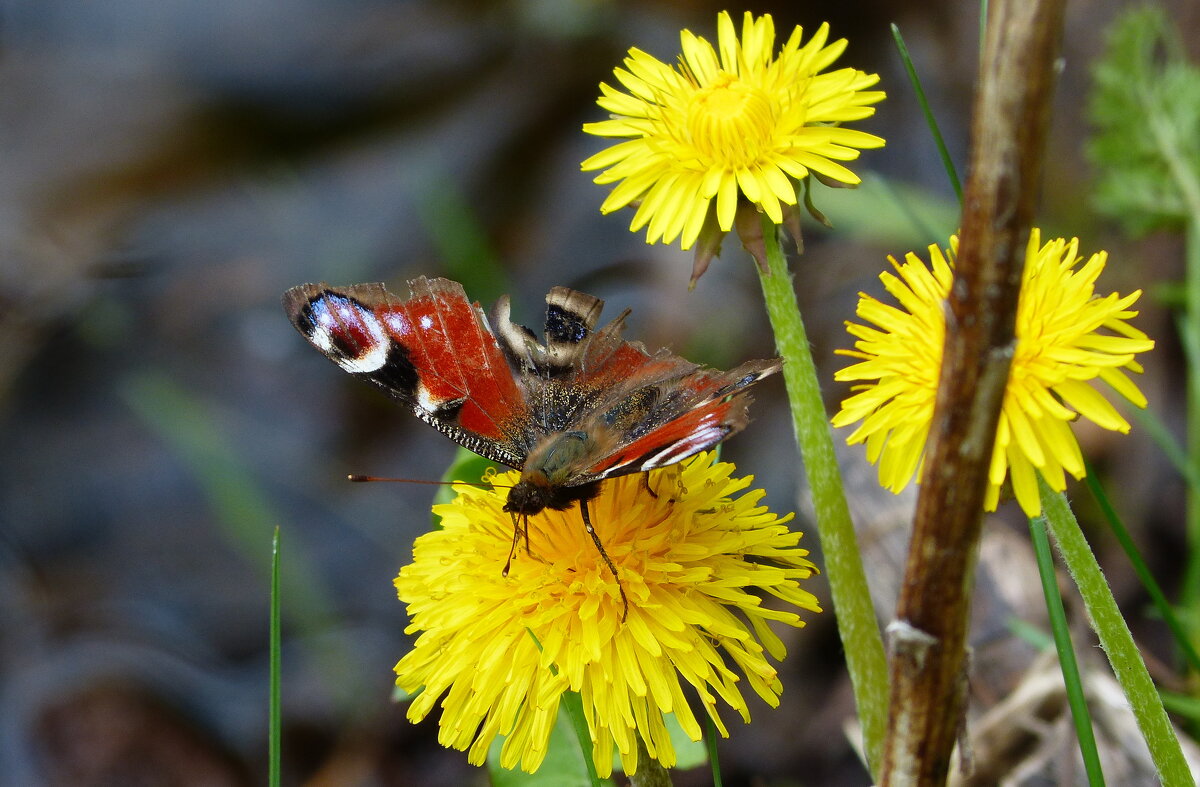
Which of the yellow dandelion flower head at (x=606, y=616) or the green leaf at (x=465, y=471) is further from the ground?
the green leaf at (x=465, y=471)

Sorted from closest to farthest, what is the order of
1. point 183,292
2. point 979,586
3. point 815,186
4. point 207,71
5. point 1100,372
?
point 1100,372, point 979,586, point 815,186, point 183,292, point 207,71

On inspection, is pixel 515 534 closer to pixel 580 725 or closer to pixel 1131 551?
pixel 580 725

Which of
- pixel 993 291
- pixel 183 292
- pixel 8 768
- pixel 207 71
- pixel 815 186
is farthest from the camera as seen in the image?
pixel 207 71

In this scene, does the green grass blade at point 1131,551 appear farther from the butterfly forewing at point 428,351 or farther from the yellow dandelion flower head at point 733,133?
the butterfly forewing at point 428,351

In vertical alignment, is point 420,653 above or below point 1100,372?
below

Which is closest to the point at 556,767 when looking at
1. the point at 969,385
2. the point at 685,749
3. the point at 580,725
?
the point at 685,749

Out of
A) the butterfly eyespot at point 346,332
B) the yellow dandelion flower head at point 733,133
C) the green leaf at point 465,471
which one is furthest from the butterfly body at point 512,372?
the yellow dandelion flower head at point 733,133

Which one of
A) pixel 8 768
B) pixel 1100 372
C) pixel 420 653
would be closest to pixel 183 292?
pixel 8 768

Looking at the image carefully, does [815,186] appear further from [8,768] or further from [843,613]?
[8,768]
